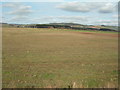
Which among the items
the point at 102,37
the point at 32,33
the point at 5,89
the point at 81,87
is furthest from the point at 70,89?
the point at 32,33

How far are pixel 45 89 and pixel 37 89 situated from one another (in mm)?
188

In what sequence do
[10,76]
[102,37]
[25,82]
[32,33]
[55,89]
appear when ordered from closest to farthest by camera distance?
1. [55,89]
2. [25,82]
3. [10,76]
4. [102,37]
5. [32,33]

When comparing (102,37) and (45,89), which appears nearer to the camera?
(45,89)

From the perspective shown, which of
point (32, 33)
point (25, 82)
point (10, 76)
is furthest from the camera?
point (32, 33)

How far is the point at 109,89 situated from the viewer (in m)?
4.23

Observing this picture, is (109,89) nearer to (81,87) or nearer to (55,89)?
(81,87)

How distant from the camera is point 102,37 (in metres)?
31.7

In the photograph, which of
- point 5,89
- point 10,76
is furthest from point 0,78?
point 5,89

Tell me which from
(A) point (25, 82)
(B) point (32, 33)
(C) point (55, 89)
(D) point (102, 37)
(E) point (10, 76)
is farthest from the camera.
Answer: (B) point (32, 33)

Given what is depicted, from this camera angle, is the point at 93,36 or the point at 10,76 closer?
the point at 10,76

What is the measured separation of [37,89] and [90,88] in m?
1.27

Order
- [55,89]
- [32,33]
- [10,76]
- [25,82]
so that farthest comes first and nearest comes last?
1. [32,33]
2. [10,76]
3. [25,82]
4. [55,89]

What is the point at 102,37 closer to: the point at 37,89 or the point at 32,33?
the point at 32,33

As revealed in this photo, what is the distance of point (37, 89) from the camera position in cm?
429
